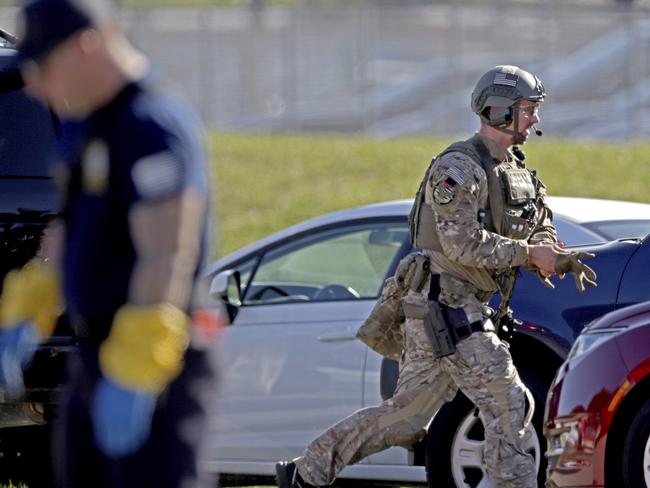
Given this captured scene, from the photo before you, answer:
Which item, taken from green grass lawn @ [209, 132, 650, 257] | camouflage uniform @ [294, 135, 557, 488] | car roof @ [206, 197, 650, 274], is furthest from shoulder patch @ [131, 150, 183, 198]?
green grass lawn @ [209, 132, 650, 257]

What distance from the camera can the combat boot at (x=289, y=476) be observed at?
21.6ft

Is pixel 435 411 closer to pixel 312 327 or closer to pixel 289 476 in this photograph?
pixel 289 476

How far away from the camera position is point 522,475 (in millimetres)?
5988

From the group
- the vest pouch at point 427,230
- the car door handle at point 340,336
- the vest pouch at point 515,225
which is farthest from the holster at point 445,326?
the car door handle at point 340,336

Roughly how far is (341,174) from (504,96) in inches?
602

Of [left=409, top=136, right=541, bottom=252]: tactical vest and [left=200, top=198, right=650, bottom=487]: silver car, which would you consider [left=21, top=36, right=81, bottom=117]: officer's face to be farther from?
[left=200, top=198, right=650, bottom=487]: silver car

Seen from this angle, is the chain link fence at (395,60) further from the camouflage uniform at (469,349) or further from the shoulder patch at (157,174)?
the shoulder patch at (157,174)

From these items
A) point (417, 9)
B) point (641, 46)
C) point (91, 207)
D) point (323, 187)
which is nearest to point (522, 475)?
point (91, 207)

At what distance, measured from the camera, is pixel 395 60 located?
2602 cm

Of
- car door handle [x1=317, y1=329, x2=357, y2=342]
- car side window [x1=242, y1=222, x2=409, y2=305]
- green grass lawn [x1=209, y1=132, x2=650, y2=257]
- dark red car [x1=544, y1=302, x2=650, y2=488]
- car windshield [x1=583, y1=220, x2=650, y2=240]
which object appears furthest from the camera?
green grass lawn [x1=209, y1=132, x2=650, y2=257]

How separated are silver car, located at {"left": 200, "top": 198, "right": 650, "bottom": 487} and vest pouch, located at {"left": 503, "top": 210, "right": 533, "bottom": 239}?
1034 mm

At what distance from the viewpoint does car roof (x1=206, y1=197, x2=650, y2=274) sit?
24.2ft

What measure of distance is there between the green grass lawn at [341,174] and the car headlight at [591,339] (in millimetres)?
11267

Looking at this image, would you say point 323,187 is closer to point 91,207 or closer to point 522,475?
point 522,475
